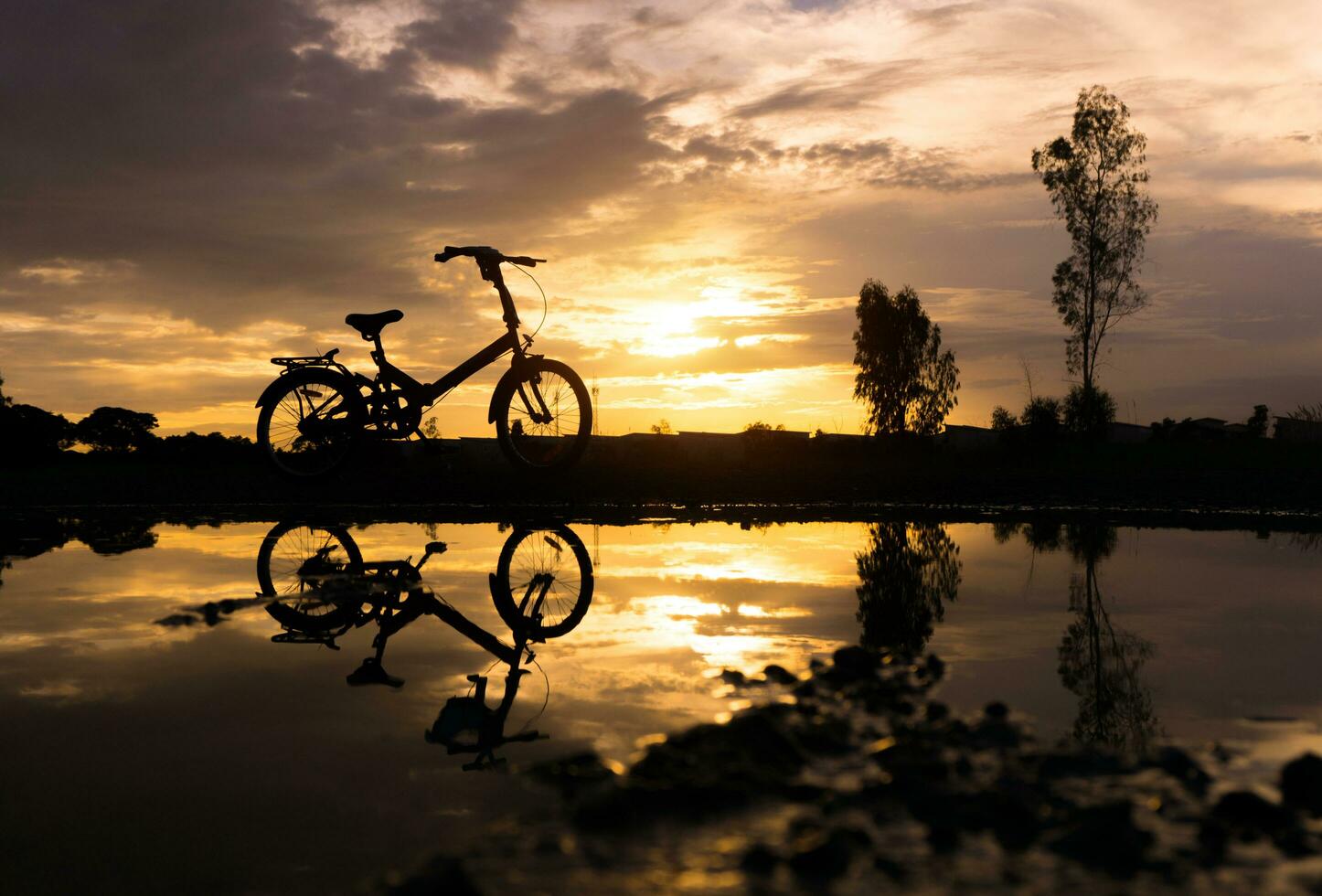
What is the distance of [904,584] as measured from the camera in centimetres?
543

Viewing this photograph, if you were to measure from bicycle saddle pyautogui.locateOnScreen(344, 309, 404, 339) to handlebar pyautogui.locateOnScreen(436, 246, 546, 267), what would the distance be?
0.74 meters

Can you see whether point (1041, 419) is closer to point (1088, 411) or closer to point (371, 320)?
point (1088, 411)

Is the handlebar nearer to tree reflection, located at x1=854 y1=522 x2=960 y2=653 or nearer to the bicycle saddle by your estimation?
the bicycle saddle

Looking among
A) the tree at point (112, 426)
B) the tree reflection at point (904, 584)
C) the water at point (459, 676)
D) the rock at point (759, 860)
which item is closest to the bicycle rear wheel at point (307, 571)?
the water at point (459, 676)

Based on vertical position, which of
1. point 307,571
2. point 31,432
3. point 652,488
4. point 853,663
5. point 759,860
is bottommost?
point 759,860

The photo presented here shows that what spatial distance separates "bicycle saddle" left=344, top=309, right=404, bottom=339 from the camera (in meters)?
9.61

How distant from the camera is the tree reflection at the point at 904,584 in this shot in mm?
4184

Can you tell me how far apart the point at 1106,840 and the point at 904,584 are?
347cm

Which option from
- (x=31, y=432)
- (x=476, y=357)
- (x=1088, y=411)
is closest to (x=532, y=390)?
(x=476, y=357)

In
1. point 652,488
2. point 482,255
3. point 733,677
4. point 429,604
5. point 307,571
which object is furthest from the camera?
point 652,488

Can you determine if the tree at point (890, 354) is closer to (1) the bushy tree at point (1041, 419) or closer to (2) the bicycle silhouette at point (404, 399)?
(1) the bushy tree at point (1041, 419)

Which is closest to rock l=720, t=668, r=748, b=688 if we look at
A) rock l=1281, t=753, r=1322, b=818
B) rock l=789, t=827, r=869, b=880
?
rock l=789, t=827, r=869, b=880

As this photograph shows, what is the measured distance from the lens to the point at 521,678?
11.1ft

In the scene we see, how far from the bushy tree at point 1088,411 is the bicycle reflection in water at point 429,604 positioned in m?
31.6
